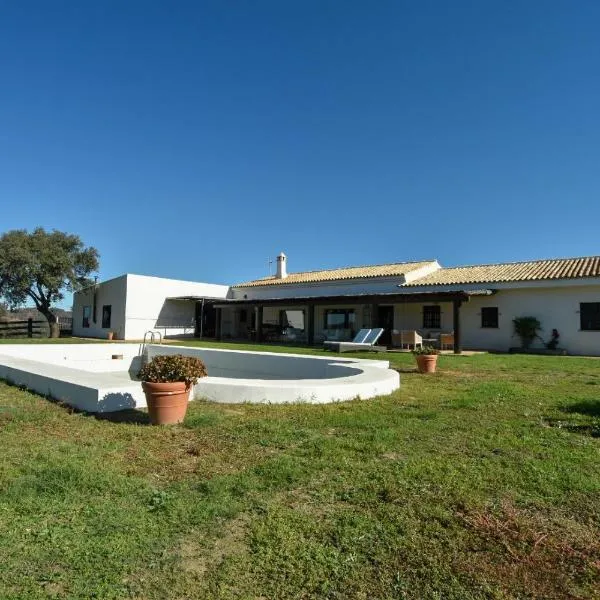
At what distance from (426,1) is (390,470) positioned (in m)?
11.7

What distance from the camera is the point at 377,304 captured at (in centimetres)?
2198

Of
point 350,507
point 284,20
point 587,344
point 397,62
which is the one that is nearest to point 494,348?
point 587,344

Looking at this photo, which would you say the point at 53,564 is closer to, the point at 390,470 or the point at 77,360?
the point at 390,470

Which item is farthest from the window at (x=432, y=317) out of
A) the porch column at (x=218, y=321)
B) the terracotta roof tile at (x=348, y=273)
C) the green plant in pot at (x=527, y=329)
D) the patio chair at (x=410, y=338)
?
the porch column at (x=218, y=321)

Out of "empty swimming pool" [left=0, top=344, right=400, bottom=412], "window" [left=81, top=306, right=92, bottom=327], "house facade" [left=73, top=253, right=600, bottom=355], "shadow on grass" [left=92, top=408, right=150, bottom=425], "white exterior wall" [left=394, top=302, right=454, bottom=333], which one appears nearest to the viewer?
"shadow on grass" [left=92, top=408, right=150, bottom=425]

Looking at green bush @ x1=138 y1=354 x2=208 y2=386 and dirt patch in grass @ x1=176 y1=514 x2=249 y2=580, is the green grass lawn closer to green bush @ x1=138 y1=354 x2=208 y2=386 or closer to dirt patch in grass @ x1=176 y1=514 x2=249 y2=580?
dirt patch in grass @ x1=176 y1=514 x2=249 y2=580

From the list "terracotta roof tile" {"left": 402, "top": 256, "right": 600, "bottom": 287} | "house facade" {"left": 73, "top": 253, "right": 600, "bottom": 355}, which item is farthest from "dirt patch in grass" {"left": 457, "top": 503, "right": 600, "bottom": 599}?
"terracotta roof tile" {"left": 402, "top": 256, "right": 600, "bottom": 287}

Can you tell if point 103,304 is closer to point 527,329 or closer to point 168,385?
point 527,329

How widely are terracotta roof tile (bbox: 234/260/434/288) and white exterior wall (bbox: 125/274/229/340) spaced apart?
13.6 feet

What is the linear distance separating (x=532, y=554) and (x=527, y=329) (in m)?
18.3

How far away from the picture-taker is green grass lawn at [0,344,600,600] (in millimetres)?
2244

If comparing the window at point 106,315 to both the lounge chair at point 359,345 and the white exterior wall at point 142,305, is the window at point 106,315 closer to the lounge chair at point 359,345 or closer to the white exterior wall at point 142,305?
the white exterior wall at point 142,305

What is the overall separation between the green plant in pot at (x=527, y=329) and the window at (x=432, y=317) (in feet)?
12.1

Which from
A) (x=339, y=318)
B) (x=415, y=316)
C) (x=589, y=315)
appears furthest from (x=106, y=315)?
(x=589, y=315)
